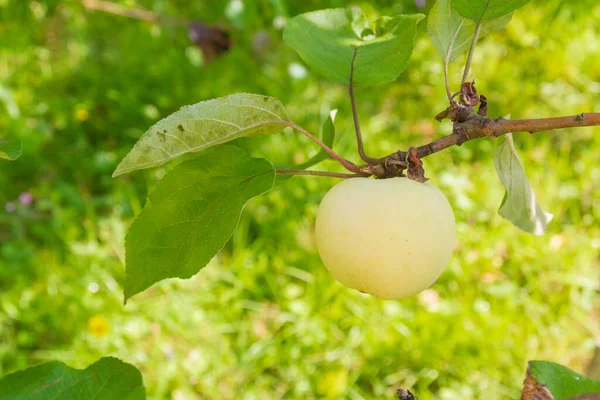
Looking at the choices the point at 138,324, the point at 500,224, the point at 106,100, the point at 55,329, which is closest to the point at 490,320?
the point at 500,224

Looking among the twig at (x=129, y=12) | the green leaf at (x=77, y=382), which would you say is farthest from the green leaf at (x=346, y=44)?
the twig at (x=129, y=12)

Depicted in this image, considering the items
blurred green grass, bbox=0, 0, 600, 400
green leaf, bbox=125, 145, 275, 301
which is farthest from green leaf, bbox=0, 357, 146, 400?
blurred green grass, bbox=0, 0, 600, 400

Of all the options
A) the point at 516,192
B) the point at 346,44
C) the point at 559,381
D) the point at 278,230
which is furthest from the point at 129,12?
the point at 559,381

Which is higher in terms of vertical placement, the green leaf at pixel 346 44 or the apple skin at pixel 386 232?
the green leaf at pixel 346 44

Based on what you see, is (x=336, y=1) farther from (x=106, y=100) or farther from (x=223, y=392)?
(x=223, y=392)

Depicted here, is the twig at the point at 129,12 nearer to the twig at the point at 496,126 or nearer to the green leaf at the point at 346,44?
the green leaf at the point at 346,44
